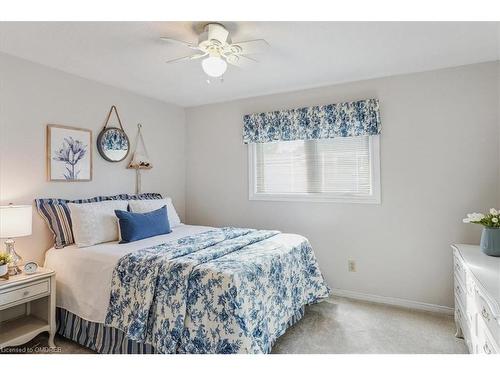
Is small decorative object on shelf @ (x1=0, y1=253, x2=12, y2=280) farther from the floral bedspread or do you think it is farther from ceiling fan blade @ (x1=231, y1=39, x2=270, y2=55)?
ceiling fan blade @ (x1=231, y1=39, x2=270, y2=55)

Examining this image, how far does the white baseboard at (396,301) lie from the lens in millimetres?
2793

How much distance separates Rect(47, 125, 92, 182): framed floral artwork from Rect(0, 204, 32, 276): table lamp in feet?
1.96

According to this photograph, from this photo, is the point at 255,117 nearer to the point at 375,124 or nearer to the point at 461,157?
the point at 375,124

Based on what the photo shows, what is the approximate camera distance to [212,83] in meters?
3.27

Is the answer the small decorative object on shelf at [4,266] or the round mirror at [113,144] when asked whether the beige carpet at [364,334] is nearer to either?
the small decorative object on shelf at [4,266]

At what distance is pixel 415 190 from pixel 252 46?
1.99m

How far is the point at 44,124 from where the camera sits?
2693 millimetres

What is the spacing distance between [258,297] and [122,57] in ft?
7.12

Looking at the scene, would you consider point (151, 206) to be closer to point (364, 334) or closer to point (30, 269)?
point (30, 269)

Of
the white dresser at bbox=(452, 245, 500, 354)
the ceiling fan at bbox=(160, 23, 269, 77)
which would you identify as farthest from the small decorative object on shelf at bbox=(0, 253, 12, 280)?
the white dresser at bbox=(452, 245, 500, 354)

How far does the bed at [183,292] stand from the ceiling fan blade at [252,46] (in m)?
1.47

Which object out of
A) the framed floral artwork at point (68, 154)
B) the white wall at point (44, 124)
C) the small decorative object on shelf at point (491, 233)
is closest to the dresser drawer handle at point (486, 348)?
the small decorative object on shelf at point (491, 233)

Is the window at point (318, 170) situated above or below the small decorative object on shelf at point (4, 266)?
above
